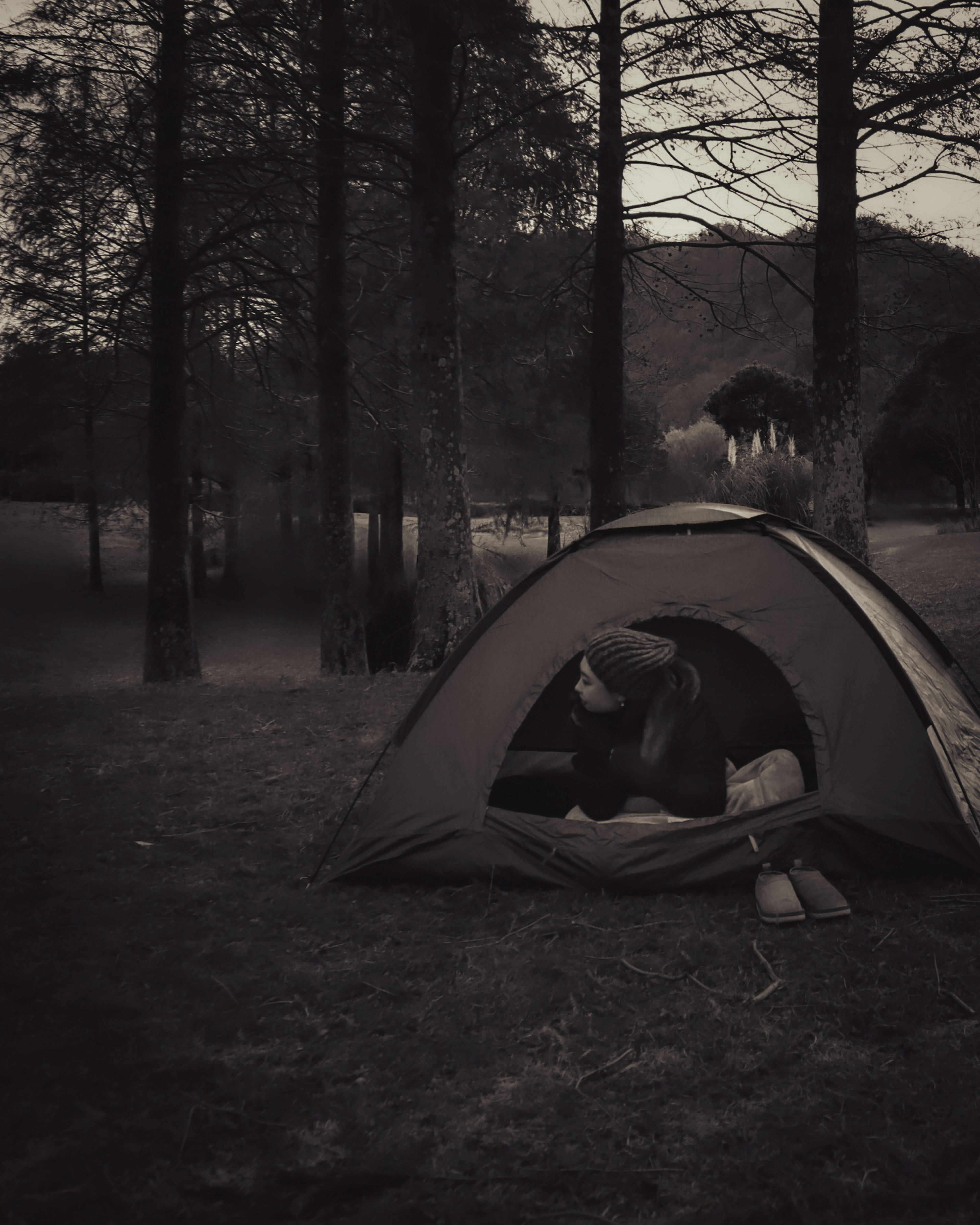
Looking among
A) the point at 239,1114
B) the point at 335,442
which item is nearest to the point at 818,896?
the point at 239,1114

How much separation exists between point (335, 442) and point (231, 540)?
1286cm

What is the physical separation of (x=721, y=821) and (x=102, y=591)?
20723 millimetres

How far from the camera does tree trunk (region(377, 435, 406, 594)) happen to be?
1744 centimetres

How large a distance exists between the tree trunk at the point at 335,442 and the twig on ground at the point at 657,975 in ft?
24.6

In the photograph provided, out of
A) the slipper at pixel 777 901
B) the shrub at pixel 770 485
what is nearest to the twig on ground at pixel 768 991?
the slipper at pixel 777 901

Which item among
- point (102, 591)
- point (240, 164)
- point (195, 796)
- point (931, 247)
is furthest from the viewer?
point (102, 591)

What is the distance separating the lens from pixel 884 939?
3.27 metres

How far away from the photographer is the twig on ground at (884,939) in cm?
321

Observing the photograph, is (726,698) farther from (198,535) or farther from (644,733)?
(198,535)

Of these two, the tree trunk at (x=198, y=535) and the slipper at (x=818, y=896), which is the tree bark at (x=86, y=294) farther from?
the slipper at (x=818, y=896)

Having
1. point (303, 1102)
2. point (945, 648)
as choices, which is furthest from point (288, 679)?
point (303, 1102)

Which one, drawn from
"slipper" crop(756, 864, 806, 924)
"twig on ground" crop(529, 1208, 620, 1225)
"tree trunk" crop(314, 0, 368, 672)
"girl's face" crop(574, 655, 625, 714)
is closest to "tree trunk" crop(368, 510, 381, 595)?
"tree trunk" crop(314, 0, 368, 672)

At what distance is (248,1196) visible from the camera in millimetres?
2203

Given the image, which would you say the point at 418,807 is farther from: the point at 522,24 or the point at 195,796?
the point at 522,24
